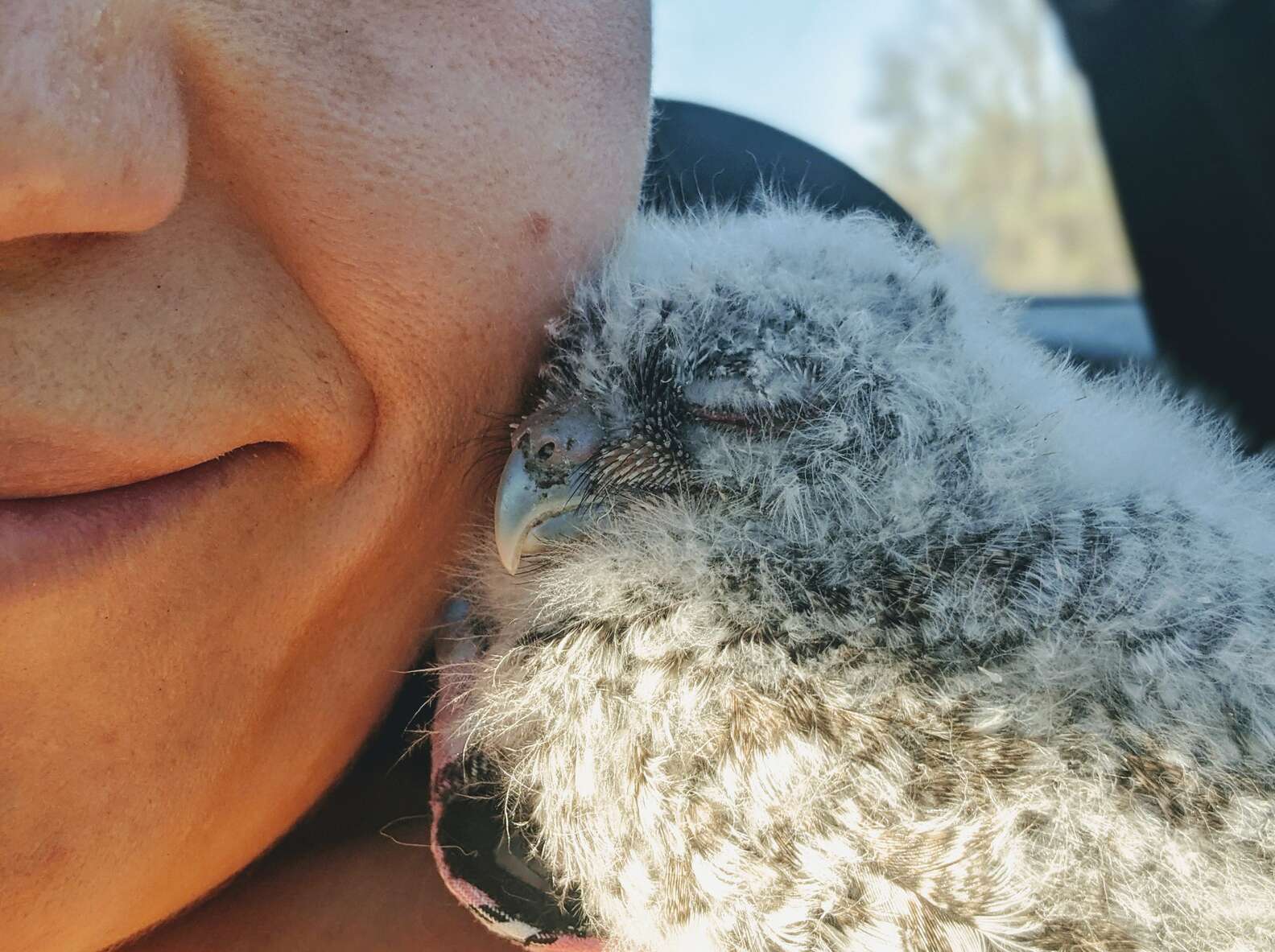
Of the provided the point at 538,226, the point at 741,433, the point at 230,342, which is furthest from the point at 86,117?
the point at 741,433

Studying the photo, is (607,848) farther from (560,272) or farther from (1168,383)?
(1168,383)

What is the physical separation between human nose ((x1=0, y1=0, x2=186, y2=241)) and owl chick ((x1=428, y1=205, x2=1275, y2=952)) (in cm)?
30

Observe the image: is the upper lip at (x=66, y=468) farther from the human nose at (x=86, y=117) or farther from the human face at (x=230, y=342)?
the human nose at (x=86, y=117)

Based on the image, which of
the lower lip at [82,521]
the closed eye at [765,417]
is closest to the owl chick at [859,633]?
the closed eye at [765,417]

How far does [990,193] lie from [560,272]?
32.3 feet

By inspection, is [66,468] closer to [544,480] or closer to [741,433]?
[544,480]

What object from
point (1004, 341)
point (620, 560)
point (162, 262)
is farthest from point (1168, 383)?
point (162, 262)

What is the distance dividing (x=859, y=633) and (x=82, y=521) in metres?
0.48

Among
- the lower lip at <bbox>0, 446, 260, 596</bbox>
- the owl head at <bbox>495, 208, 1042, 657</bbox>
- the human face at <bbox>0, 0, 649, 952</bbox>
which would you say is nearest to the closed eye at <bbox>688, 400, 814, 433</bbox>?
the owl head at <bbox>495, 208, 1042, 657</bbox>

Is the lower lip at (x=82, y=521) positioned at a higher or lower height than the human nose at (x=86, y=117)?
lower

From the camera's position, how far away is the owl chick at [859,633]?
0.55m

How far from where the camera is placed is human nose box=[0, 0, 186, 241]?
17.5 inches

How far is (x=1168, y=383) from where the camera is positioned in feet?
3.09

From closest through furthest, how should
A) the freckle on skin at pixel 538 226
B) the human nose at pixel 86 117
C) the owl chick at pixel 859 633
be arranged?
the human nose at pixel 86 117 → the owl chick at pixel 859 633 → the freckle on skin at pixel 538 226
